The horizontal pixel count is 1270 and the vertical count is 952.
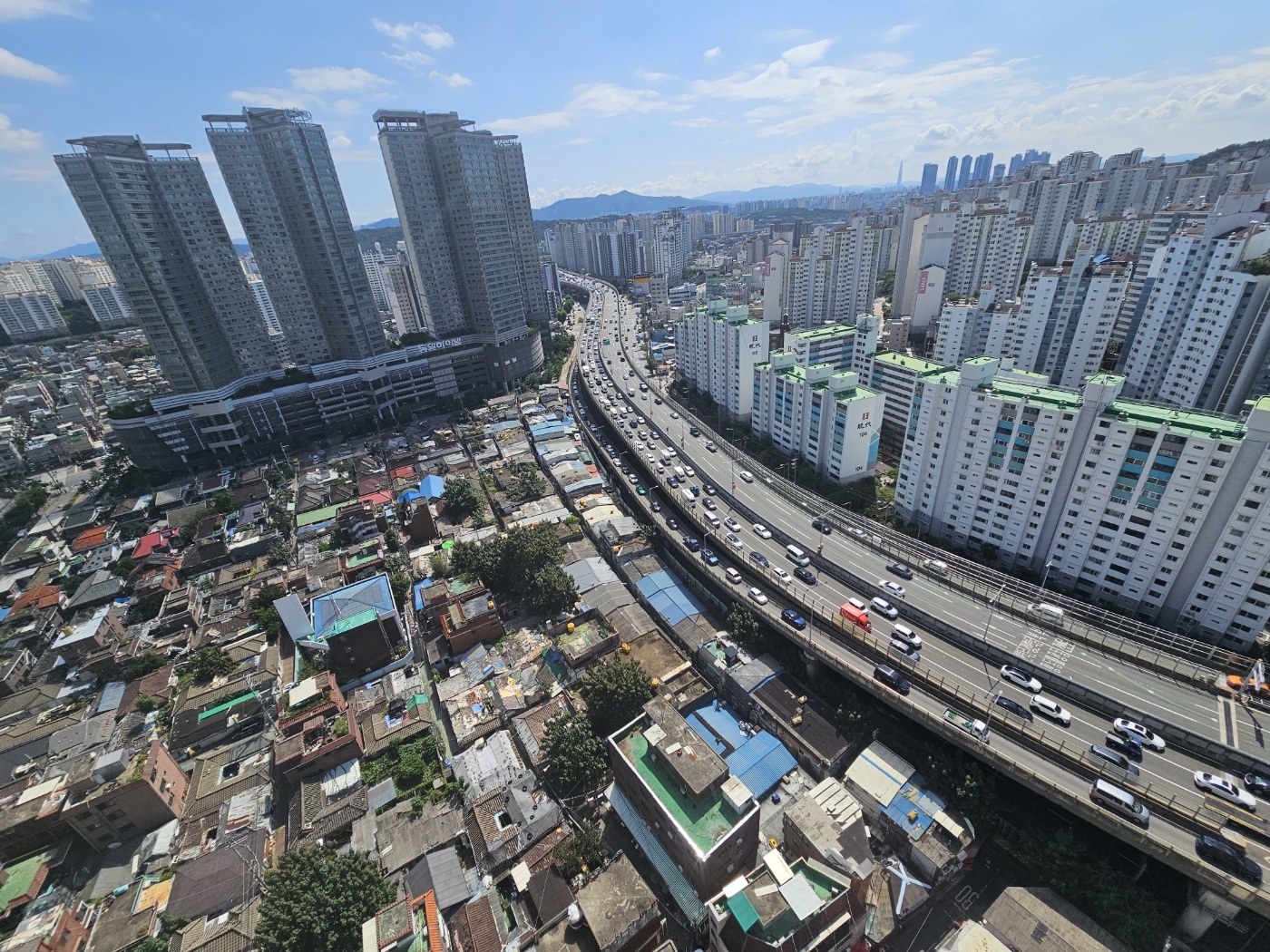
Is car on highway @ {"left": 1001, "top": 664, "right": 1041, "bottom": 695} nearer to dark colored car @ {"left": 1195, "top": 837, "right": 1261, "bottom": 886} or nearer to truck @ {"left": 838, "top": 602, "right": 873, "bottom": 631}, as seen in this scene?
truck @ {"left": 838, "top": 602, "right": 873, "bottom": 631}

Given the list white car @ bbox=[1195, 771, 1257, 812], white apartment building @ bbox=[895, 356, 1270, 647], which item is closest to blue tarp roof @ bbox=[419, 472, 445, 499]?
white apartment building @ bbox=[895, 356, 1270, 647]

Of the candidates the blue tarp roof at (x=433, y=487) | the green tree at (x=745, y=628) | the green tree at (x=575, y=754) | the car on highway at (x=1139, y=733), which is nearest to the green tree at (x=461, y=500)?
the blue tarp roof at (x=433, y=487)

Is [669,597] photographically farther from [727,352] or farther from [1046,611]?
[727,352]

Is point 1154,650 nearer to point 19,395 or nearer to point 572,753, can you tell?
point 572,753

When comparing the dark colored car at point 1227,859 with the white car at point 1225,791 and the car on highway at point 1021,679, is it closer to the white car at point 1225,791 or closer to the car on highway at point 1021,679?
the white car at point 1225,791

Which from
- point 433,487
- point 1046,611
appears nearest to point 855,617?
point 1046,611
